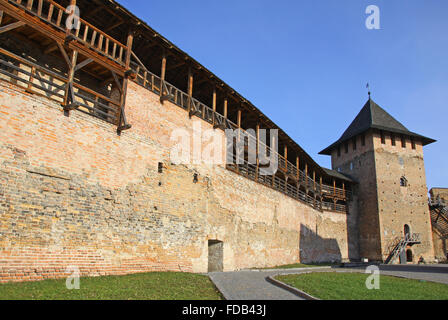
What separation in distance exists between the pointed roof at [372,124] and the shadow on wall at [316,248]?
10212 mm

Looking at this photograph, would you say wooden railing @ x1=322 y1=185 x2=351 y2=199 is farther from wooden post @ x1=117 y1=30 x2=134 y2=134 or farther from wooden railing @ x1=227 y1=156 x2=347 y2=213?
wooden post @ x1=117 y1=30 x2=134 y2=134

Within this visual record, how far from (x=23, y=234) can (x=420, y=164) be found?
3181 cm

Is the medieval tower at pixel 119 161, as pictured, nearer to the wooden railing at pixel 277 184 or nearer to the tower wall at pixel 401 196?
the wooden railing at pixel 277 184

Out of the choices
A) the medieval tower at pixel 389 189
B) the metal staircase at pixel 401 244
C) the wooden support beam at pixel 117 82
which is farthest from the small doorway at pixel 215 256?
the medieval tower at pixel 389 189

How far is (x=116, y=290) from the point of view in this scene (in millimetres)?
7027

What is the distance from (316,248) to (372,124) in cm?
1238

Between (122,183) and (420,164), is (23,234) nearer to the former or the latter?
(122,183)

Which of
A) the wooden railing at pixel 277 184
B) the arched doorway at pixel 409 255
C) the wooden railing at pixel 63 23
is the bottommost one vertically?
the arched doorway at pixel 409 255

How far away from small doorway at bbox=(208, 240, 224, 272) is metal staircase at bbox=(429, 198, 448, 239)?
25.1 metres

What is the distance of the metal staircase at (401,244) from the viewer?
88.3 ft

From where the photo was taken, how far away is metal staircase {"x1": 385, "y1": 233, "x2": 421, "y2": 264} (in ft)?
88.3

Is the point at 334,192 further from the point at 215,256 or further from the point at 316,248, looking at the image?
the point at 215,256

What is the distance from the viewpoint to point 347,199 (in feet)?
101

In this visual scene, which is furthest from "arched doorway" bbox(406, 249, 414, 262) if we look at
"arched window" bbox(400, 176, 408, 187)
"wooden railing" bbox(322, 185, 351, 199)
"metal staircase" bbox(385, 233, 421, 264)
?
"wooden railing" bbox(322, 185, 351, 199)
